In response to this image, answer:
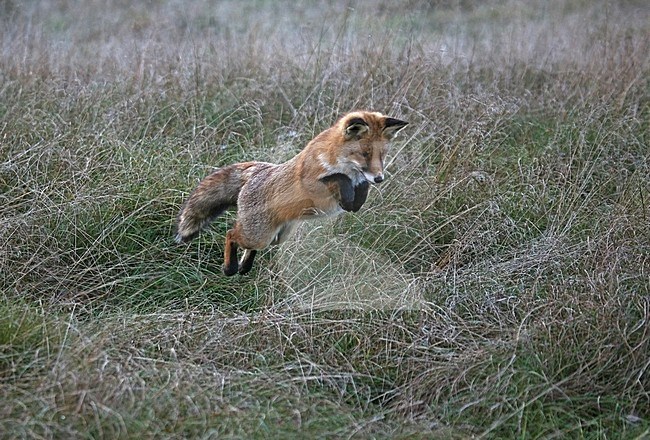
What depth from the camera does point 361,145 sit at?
17.3ft

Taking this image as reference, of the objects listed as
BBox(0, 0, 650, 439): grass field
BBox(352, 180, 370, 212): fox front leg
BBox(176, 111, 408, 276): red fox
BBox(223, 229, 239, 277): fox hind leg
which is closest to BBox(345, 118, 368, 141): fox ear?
BBox(176, 111, 408, 276): red fox

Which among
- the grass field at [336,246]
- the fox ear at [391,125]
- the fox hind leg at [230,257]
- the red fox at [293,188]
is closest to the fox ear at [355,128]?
the red fox at [293,188]

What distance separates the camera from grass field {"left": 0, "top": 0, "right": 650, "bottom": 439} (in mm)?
4039

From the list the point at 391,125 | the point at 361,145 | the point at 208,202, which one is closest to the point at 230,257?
the point at 208,202

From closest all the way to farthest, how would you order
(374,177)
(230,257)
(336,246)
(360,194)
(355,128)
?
(374,177)
(355,128)
(360,194)
(230,257)
(336,246)

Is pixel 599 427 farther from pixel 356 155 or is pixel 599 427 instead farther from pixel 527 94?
pixel 527 94

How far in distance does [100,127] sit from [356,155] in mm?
2606

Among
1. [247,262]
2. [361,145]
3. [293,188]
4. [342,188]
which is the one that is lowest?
[247,262]

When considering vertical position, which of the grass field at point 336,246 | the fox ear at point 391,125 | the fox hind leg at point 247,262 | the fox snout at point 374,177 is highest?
the fox ear at point 391,125

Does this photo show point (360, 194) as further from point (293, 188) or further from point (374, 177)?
point (293, 188)

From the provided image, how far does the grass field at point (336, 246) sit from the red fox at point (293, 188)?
265 mm

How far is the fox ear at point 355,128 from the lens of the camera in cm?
518

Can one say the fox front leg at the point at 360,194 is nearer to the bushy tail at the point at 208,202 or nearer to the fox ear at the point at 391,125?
the fox ear at the point at 391,125

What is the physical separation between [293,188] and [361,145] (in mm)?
532
